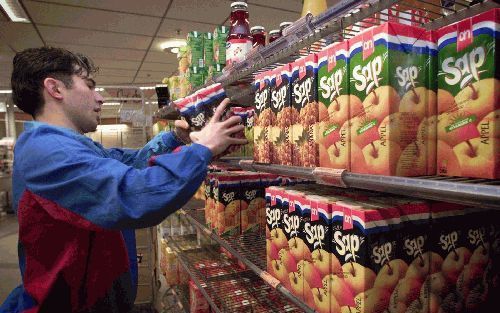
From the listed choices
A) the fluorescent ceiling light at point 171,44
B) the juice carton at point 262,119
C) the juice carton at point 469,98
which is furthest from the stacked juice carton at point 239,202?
the fluorescent ceiling light at point 171,44

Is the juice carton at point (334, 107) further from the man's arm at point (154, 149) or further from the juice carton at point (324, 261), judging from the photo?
the man's arm at point (154, 149)

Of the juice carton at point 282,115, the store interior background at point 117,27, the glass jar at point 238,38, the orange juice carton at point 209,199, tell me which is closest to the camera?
the juice carton at point 282,115

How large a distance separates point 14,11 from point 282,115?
4660 mm

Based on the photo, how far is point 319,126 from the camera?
43.9 inches

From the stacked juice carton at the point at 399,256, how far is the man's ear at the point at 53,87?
3.65ft

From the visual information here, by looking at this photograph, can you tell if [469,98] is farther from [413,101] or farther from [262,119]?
[262,119]

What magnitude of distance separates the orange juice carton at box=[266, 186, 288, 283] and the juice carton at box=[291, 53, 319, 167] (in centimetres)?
17

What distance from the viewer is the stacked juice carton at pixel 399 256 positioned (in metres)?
0.92

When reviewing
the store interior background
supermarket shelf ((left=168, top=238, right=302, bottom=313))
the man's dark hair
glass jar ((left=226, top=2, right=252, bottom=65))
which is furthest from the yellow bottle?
the store interior background

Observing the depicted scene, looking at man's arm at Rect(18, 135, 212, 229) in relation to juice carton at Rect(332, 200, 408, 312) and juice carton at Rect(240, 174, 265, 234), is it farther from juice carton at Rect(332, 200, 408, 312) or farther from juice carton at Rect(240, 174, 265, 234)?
juice carton at Rect(240, 174, 265, 234)

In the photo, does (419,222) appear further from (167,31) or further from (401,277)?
(167,31)

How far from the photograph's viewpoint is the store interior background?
4281 millimetres

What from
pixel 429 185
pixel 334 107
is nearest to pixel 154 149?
pixel 334 107

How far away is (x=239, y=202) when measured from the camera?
1.98 meters
